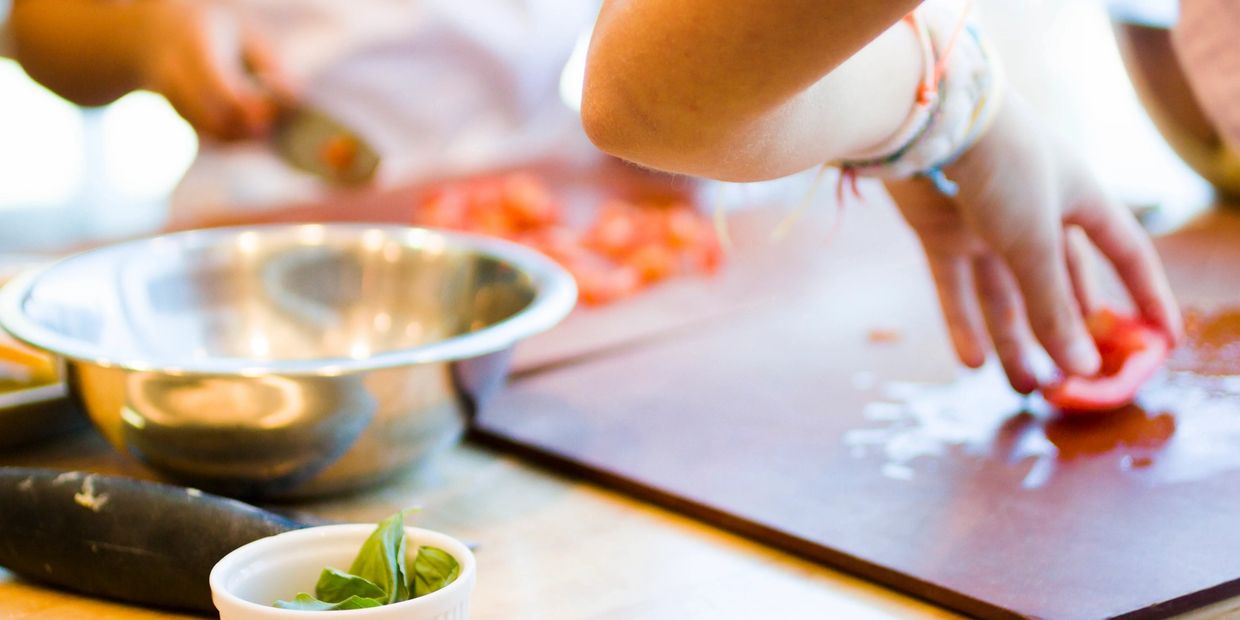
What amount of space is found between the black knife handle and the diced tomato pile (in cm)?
83

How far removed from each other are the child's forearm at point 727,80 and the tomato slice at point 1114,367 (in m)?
0.47

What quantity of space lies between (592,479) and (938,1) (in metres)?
0.48

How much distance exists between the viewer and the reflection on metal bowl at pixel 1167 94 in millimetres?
1745

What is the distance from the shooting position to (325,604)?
0.66 m

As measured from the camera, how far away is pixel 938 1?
0.91 meters

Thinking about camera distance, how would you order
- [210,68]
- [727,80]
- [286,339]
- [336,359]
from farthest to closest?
[210,68] → [286,339] → [336,359] → [727,80]

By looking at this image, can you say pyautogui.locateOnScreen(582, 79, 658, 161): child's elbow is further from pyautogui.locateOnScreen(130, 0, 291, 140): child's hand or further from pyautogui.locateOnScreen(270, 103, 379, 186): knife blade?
pyautogui.locateOnScreen(130, 0, 291, 140): child's hand

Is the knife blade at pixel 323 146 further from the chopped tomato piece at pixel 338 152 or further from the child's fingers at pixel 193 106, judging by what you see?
the child's fingers at pixel 193 106

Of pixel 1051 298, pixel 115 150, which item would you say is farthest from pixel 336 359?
pixel 115 150

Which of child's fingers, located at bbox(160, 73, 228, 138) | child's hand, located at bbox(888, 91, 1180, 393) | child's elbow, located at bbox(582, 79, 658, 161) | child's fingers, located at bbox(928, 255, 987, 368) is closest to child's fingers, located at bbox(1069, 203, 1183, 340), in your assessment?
child's hand, located at bbox(888, 91, 1180, 393)

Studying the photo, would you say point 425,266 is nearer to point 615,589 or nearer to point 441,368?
point 441,368

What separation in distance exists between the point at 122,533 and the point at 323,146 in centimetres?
116

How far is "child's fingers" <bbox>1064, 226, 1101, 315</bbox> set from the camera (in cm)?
111

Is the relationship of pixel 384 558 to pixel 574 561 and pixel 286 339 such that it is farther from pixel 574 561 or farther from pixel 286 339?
pixel 286 339
